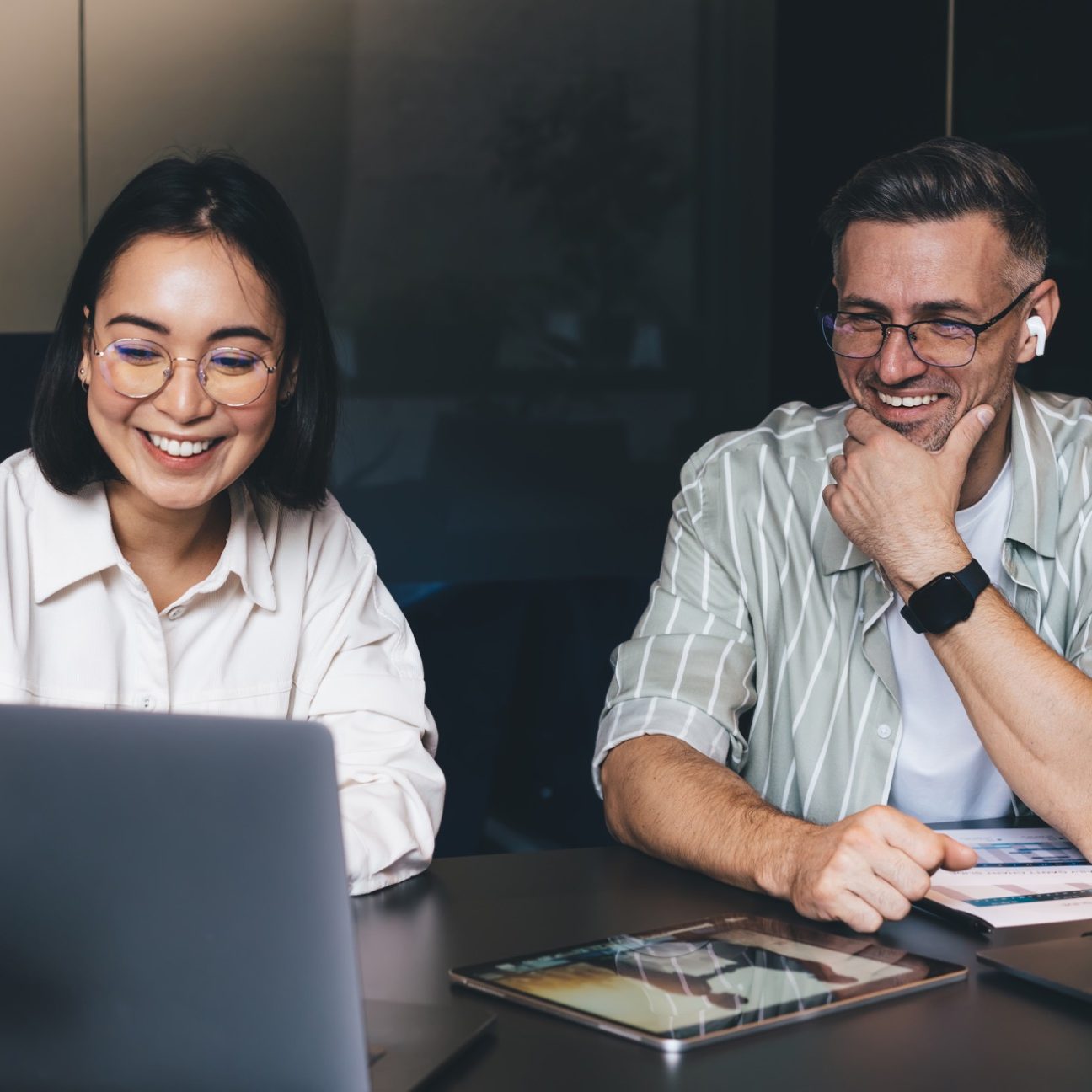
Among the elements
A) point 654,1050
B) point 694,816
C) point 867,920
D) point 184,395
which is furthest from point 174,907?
point 184,395

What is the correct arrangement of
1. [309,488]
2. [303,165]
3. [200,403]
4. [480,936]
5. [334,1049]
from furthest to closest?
[303,165] < [309,488] < [200,403] < [480,936] < [334,1049]

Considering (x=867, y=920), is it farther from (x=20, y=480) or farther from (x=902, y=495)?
(x=20, y=480)

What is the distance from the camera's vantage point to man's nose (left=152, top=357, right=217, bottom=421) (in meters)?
1.69

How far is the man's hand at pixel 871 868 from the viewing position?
1.33 meters

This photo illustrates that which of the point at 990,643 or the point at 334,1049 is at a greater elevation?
the point at 990,643

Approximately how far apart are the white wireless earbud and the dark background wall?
1.03 meters

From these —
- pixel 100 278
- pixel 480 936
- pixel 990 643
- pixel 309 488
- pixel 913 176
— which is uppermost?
pixel 913 176

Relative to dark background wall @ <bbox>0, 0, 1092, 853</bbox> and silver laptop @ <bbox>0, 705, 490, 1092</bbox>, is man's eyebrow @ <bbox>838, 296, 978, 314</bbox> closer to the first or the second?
dark background wall @ <bbox>0, 0, 1092, 853</bbox>

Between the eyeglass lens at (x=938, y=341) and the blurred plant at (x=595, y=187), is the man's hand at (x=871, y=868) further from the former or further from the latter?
the blurred plant at (x=595, y=187)

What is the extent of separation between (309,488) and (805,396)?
2144mm

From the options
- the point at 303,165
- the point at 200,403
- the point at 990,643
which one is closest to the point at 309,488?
the point at 200,403

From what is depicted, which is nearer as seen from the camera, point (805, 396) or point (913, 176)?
point (913, 176)

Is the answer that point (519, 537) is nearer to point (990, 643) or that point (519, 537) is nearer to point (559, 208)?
point (559, 208)

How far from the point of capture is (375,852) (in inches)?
57.4
